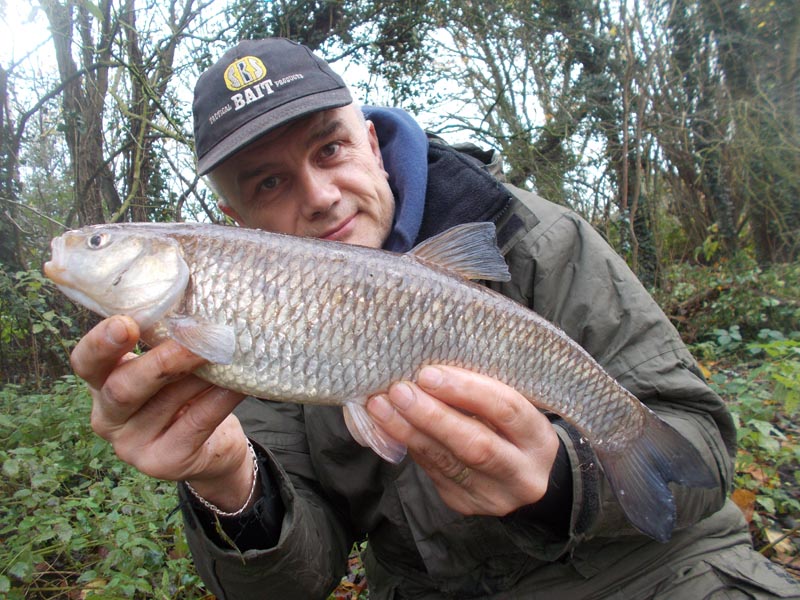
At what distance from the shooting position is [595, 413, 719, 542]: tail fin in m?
1.54

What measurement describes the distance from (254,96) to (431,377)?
3.91 feet

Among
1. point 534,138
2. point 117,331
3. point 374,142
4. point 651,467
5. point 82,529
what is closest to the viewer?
point 117,331

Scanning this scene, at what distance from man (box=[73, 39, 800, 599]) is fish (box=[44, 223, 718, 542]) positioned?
7 cm

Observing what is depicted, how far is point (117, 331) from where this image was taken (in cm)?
124

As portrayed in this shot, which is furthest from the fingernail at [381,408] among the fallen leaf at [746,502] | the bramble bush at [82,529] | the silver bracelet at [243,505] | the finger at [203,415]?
the fallen leaf at [746,502]

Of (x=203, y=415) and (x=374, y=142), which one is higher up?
(x=374, y=142)

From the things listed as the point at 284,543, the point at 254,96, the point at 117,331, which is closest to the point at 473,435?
the point at 284,543

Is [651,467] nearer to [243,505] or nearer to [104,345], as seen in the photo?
[243,505]

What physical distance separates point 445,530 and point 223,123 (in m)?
1.54

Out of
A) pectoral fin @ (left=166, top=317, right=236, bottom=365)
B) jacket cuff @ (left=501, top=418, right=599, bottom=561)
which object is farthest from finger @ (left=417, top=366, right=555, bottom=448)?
pectoral fin @ (left=166, top=317, right=236, bottom=365)

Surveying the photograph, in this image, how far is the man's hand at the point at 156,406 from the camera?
1266mm

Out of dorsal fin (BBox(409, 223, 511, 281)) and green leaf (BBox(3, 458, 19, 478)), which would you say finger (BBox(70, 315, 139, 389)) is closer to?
dorsal fin (BBox(409, 223, 511, 281))

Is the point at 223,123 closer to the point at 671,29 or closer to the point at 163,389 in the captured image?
the point at 163,389

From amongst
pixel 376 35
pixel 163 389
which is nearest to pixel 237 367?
pixel 163 389
